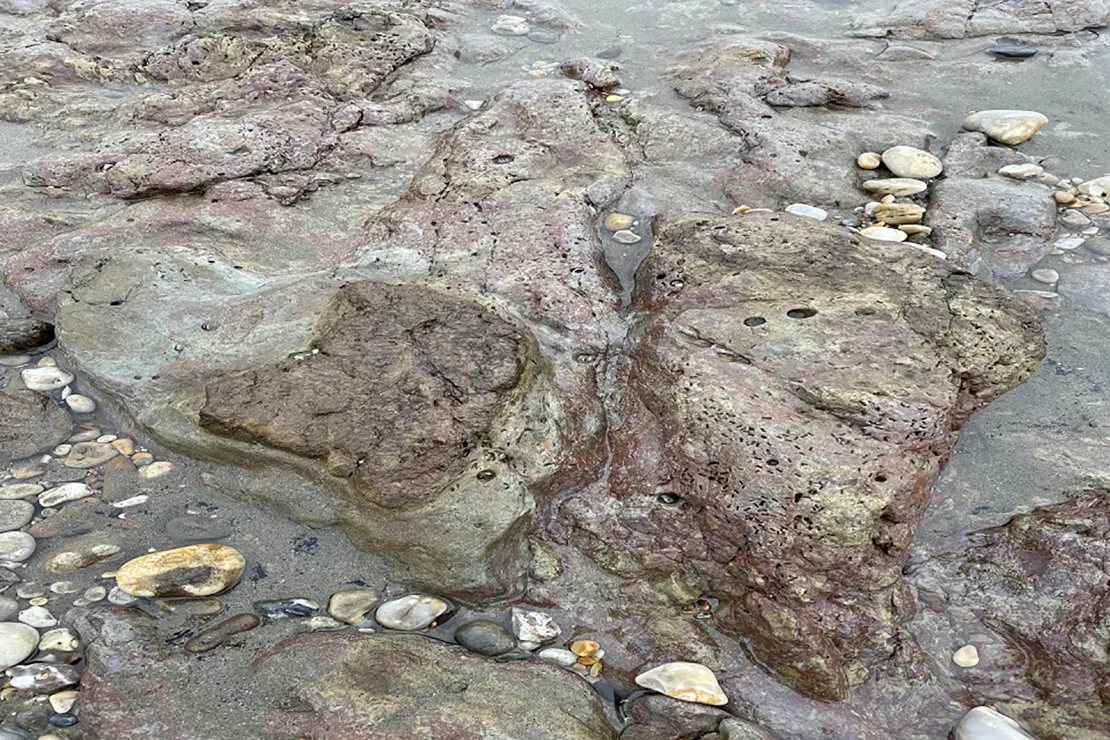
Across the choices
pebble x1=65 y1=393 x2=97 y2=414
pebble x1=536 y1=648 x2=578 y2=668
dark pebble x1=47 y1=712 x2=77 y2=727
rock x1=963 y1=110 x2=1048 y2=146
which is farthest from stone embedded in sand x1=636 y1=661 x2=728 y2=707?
rock x1=963 y1=110 x2=1048 y2=146

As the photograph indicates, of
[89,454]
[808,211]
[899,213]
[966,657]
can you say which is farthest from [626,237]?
[89,454]

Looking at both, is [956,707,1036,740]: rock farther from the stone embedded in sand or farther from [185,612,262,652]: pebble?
[185,612,262,652]: pebble

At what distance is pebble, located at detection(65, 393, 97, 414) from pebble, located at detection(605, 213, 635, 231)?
2004 mm

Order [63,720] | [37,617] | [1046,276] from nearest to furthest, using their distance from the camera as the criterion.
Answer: [63,720]
[37,617]
[1046,276]

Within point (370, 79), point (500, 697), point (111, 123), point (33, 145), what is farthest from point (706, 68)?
point (500, 697)

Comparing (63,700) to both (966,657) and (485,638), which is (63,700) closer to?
(485,638)

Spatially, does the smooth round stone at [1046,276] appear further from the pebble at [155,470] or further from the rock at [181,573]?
the pebble at [155,470]

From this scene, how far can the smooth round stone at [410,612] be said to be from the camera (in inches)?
96.0

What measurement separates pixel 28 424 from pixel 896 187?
11.5 feet

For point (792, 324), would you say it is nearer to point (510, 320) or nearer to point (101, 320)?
point (510, 320)

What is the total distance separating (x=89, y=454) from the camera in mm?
2869

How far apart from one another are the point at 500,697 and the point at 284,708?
1.64ft

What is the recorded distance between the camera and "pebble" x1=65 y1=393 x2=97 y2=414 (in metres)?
3.02

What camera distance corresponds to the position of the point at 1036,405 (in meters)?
2.98
